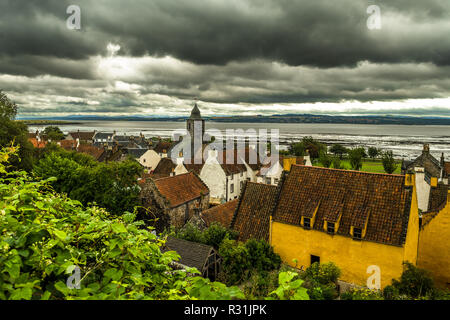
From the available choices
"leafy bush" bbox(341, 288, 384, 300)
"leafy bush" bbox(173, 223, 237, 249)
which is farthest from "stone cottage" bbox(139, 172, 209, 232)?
"leafy bush" bbox(341, 288, 384, 300)

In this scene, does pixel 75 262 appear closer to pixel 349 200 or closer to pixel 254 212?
pixel 349 200

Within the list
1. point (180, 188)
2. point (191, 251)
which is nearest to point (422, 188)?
point (180, 188)

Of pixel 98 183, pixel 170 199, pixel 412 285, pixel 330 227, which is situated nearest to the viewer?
pixel 412 285

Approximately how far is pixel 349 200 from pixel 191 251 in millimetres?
11909

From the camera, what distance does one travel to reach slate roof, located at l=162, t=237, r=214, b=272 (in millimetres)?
18922

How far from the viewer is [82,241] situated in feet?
14.3

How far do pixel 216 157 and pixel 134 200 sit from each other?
60.6 feet

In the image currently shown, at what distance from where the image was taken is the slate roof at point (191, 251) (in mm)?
18922

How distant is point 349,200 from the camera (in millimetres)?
19641

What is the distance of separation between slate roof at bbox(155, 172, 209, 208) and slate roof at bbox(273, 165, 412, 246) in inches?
539

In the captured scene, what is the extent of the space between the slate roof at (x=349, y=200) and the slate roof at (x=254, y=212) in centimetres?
196

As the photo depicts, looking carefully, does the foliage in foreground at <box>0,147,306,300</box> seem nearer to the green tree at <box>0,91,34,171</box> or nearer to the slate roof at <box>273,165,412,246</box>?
the slate roof at <box>273,165,412,246</box>

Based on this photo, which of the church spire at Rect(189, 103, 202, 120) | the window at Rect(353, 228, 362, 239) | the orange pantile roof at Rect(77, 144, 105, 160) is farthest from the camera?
the church spire at Rect(189, 103, 202, 120)

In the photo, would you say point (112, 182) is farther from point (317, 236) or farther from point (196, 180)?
point (317, 236)
